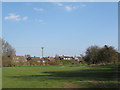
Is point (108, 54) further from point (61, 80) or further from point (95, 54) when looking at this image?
point (61, 80)

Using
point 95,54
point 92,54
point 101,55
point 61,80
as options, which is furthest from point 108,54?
point 61,80

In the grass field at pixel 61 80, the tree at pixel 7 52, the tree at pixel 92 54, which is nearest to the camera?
the grass field at pixel 61 80

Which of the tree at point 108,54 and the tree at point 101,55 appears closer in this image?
the tree at point 108,54

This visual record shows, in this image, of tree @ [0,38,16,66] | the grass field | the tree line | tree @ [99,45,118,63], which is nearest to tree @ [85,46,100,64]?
the tree line

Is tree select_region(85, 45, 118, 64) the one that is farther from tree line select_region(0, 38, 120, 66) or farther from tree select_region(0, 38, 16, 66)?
tree select_region(0, 38, 16, 66)

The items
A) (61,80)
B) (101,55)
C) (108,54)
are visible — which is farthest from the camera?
(101,55)

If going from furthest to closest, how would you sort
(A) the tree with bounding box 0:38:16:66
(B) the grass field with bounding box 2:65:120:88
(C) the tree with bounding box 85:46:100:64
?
(C) the tree with bounding box 85:46:100:64 < (A) the tree with bounding box 0:38:16:66 < (B) the grass field with bounding box 2:65:120:88

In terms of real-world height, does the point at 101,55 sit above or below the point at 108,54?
below

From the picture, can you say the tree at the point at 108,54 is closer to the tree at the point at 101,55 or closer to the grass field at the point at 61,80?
the tree at the point at 101,55

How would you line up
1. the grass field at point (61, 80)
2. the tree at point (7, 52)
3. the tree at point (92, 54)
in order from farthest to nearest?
the tree at point (92, 54) → the tree at point (7, 52) → the grass field at point (61, 80)

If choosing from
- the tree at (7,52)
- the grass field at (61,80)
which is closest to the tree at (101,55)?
the tree at (7,52)

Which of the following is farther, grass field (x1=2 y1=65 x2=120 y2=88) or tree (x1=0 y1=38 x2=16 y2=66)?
tree (x1=0 y1=38 x2=16 y2=66)

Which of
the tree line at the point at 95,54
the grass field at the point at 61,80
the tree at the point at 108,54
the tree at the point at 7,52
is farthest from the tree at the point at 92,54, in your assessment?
the grass field at the point at 61,80

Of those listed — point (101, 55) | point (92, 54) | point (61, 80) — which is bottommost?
point (61, 80)
